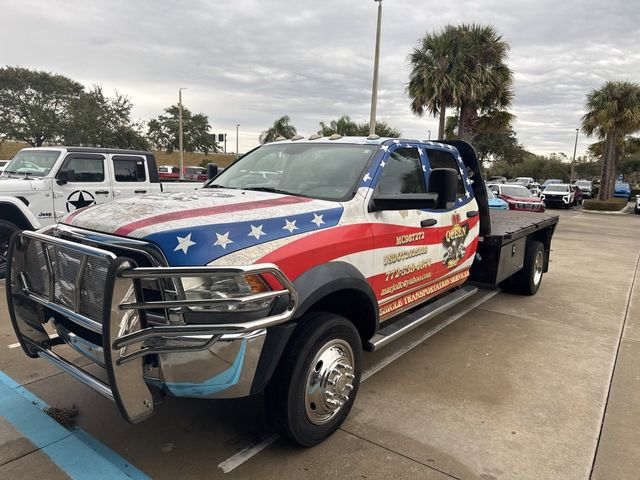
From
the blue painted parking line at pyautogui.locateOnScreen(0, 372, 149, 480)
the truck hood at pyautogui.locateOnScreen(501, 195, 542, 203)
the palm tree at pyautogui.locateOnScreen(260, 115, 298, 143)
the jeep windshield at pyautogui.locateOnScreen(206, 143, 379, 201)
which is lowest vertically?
the blue painted parking line at pyautogui.locateOnScreen(0, 372, 149, 480)

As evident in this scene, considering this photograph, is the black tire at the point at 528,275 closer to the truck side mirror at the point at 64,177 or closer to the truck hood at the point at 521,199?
the truck side mirror at the point at 64,177

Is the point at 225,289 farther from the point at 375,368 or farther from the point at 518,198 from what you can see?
the point at 518,198

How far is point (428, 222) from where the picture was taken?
12.8 feet

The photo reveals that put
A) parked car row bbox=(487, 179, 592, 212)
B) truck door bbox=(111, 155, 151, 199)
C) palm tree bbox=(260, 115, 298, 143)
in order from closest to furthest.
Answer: truck door bbox=(111, 155, 151, 199), parked car row bbox=(487, 179, 592, 212), palm tree bbox=(260, 115, 298, 143)

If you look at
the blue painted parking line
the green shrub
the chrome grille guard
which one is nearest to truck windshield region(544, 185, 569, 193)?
the green shrub

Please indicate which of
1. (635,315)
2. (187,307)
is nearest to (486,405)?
(187,307)

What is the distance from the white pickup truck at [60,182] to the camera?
6.91 m

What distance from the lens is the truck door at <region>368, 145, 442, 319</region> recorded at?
134 inches

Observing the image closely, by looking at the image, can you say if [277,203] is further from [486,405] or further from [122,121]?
[122,121]

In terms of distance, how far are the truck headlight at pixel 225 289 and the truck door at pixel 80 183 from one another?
5833 millimetres

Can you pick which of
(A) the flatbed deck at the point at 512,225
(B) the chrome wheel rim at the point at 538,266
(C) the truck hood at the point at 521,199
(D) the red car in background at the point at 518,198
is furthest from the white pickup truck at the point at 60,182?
(C) the truck hood at the point at 521,199

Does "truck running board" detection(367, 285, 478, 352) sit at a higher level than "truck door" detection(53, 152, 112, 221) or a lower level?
lower

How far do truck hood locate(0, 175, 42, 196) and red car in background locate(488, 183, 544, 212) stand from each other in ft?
46.5

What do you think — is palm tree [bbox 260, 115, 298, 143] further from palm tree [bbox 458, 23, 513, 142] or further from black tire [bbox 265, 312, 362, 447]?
black tire [bbox 265, 312, 362, 447]
